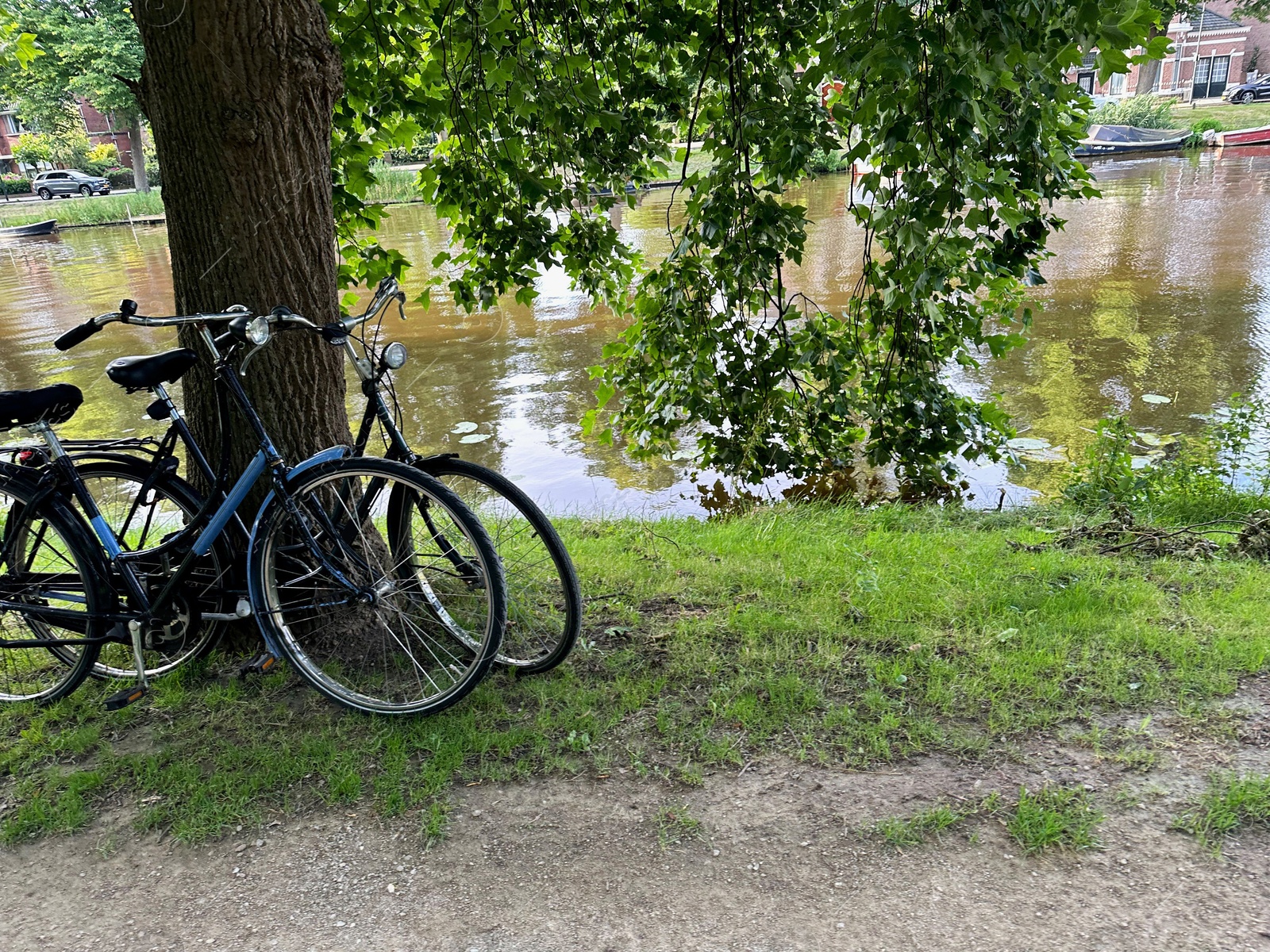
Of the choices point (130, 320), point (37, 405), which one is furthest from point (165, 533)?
point (130, 320)

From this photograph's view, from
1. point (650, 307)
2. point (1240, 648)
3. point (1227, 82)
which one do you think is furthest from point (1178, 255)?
point (1227, 82)

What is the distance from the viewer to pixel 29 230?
103 ft

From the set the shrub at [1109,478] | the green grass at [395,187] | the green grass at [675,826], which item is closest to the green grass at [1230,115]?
the green grass at [395,187]

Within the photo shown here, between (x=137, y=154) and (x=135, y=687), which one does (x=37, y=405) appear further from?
(x=137, y=154)

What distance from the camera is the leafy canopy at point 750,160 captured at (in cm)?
346

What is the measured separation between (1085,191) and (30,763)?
18.6 feet

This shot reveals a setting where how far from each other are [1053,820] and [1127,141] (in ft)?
135

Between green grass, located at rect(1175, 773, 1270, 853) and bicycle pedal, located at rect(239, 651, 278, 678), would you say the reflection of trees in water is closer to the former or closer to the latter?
green grass, located at rect(1175, 773, 1270, 853)

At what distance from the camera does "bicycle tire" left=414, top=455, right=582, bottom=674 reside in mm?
3061

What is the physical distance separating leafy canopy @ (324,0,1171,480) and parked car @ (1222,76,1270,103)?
57002mm

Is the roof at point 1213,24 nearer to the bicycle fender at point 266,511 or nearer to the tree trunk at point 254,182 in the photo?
the tree trunk at point 254,182

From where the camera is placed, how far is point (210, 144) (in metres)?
3.08

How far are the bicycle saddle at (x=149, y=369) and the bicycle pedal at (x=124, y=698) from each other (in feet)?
3.48

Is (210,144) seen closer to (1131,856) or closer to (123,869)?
(123,869)
